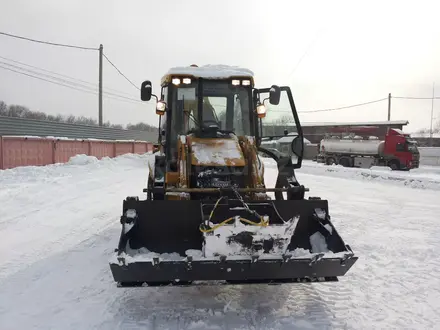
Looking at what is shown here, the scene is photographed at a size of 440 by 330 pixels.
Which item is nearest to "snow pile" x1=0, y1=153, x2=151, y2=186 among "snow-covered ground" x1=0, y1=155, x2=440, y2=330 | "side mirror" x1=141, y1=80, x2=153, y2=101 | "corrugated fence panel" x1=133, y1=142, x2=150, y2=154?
"snow-covered ground" x1=0, y1=155, x2=440, y2=330

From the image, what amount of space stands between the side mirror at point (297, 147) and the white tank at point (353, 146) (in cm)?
2199

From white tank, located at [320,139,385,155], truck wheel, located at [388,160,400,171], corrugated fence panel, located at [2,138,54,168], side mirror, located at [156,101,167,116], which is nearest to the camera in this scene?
side mirror, located at [156,101,167,116]

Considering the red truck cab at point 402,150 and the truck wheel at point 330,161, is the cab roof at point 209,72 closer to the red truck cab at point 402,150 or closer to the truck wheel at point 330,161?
the red truck cab at point 402,150

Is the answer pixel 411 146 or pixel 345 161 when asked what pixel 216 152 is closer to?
pixel 411 146

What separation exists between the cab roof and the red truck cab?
21845mm

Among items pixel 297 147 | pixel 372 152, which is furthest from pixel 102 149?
pixel 297 147

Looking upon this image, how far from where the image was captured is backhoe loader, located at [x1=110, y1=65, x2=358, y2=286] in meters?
3.57

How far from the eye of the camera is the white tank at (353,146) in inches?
1023

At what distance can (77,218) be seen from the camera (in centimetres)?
809

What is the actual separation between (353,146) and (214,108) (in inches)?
937

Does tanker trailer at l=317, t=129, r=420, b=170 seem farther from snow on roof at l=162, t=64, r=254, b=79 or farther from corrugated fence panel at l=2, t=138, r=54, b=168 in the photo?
Result: snow on roof at l=162, t=64, r=254, b=79

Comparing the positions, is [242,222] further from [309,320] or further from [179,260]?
[309,320]

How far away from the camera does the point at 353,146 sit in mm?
27469

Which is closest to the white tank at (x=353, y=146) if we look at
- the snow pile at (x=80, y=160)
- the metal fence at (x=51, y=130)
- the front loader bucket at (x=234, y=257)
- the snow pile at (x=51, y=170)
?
the snow pile at (x=51, y=170)
